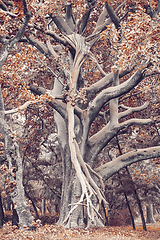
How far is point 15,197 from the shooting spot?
7223 millimetres

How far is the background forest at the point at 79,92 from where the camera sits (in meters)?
7.93

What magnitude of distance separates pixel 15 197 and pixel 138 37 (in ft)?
21.1

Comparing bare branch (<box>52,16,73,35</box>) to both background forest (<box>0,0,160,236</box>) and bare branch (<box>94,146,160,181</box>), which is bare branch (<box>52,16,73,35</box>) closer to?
background forest (<box>0,0,160,236</box>)

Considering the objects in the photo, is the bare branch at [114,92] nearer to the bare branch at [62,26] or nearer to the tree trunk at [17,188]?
the bare branch at [62,26]

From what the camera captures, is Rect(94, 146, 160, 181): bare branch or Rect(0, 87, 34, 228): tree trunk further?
Rect(94, 146, 160, 181): bare branch

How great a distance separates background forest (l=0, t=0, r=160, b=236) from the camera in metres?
7.93

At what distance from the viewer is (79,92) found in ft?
35.8

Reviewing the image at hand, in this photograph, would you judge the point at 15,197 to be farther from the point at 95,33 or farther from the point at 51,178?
the point at 51,178

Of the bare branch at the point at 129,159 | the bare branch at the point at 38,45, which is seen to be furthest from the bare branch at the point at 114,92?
the bare branch at the point at 38,45

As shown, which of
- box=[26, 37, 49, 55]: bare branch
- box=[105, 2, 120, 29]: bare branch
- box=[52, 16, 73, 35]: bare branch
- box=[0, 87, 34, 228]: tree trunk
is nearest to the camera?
box=[0, 87, 34, 228]: tree trunk

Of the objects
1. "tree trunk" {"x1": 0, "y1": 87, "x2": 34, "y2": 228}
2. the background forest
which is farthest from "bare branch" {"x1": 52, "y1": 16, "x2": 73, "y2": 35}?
"tree trunk" {"x1": 0, "y1": 87, "x2": 34, "y2": 228}

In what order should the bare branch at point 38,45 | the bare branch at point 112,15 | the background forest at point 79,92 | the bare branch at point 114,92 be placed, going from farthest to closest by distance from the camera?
1. the bare branch at point 38,45
2. the bare branch at point 112,15
3. the bare branch at point 114,92
4. the background forest at point 79,92

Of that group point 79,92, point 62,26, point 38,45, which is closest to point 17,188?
point 79,92

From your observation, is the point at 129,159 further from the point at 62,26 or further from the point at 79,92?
the point at 62,26
